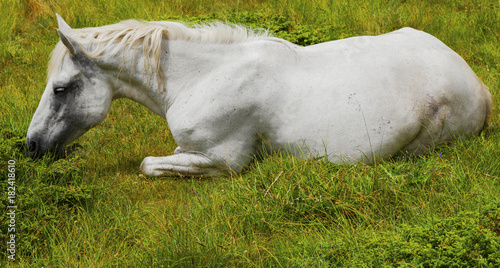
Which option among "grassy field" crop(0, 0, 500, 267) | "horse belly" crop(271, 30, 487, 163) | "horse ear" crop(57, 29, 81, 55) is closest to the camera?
"grassy field" crop(0, 0, 500, 267)

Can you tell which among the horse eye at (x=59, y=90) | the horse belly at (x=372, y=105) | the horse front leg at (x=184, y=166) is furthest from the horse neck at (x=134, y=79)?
the horse belly at (x=372, y=105)

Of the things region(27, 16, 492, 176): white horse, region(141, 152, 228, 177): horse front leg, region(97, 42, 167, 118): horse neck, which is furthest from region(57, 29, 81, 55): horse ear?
region(141, 152, 228, 177): horse front leg

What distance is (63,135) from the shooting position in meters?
4.12

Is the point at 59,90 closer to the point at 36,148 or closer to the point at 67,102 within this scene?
the point at 67,102

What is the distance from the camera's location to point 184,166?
4156 millimetres

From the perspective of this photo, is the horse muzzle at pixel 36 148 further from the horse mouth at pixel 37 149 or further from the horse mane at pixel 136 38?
the horse mane at pixel 136 38

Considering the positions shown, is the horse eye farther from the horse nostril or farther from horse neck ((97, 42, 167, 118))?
the horse nostril

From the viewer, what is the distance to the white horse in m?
3.95

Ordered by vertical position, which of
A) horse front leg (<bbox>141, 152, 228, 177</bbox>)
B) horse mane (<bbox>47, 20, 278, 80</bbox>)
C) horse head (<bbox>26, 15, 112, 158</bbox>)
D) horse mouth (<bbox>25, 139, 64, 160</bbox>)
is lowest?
horse front leg (<bbox>141, 152, 228, 177</bbox>)

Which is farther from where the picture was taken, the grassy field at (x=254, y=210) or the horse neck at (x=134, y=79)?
the horse neck at (x=134, y=79)

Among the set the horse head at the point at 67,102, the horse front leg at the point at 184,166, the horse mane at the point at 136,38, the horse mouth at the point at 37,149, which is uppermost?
the horse mane at the point at 136,38

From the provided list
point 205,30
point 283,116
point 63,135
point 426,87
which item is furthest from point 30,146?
point 426,87

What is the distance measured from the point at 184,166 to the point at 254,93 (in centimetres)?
85

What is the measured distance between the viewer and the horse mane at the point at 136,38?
4.01m
